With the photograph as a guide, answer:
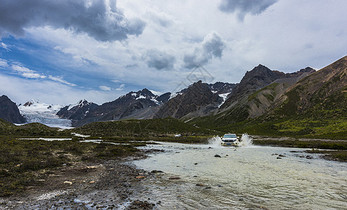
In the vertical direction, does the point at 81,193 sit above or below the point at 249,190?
below

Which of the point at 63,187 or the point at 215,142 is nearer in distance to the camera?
the point at 63,187

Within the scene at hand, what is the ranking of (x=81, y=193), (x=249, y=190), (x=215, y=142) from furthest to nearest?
(x=215, y=142) < (x=249, y=190) < (x=81, y=193)

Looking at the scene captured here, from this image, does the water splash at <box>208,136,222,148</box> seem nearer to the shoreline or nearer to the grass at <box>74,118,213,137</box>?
the shoreline

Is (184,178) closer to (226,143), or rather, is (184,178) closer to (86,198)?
(86,198)

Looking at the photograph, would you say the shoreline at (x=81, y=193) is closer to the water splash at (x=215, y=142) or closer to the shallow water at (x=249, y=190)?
the shallow water at (x=249, y=190)

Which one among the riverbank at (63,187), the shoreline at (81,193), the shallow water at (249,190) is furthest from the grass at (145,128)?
the shallow water at (249,190)

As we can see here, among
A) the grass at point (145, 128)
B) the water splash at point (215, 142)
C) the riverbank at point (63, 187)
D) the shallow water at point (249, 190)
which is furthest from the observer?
the grass at point (145, 128)

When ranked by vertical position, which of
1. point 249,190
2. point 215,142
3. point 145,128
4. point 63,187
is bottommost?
point 63,187

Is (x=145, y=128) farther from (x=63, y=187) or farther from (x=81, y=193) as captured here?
(x=81, y=193)

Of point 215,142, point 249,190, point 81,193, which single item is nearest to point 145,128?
point 215,142

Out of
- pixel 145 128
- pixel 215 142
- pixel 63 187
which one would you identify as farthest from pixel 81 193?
pixel 145 128

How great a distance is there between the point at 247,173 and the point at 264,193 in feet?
25.2

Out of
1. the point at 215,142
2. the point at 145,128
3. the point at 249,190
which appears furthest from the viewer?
the point at 145,128

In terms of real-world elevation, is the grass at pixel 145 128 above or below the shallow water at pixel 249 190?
above
